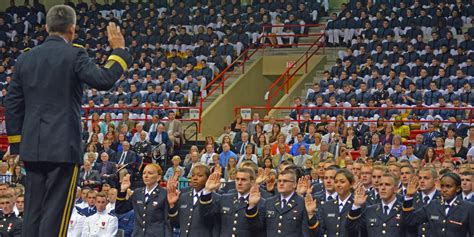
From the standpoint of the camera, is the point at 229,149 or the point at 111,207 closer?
the point at 111,207

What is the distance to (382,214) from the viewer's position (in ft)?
32.3

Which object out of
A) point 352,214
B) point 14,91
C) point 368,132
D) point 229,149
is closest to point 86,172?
point 229,149

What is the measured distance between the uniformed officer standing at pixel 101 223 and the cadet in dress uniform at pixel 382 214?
4.82 m

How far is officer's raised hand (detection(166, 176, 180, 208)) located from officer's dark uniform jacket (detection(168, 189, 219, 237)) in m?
0.07

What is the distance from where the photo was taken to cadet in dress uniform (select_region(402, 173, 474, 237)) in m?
9.52

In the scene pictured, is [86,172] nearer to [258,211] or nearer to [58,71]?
[258,211]

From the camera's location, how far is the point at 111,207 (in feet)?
47.9

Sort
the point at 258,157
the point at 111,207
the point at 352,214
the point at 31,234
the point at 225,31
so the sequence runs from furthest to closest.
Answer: the point at 225,31, the point at 258,157, the point at 111,207, the point at 352,214, the point at 31,234

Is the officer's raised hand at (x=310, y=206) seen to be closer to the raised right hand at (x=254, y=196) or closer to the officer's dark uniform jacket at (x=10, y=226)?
the raised right hand at (x=254, y=196)

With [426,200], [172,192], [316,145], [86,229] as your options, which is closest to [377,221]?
[426,200]

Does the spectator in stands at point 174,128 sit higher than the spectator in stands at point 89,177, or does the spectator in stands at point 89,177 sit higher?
the spectator in stands at point 174,128

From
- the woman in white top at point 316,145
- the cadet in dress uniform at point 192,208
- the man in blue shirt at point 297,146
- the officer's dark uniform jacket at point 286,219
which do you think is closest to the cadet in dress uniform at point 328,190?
the officer's dark uniform jacket at point 286,219

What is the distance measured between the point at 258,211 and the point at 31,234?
5.42 meters

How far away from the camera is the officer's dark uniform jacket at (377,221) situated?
9797 mm
